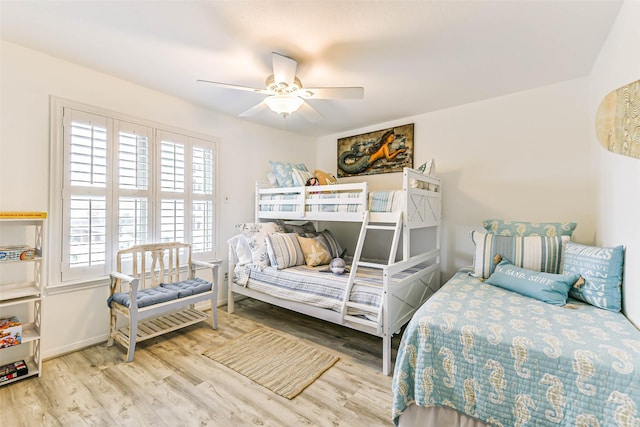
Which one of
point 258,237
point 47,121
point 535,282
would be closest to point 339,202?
point 258,237

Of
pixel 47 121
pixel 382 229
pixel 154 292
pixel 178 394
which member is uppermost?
pixel 47 121

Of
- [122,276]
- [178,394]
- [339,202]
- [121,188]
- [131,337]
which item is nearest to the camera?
[178,394]

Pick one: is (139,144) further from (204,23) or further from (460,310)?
(460,310)

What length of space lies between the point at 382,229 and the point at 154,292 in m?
2.34

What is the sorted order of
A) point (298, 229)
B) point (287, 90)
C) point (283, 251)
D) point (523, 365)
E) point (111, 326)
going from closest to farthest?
point (523, 365), point (287, 90), point (111, 326), point (283, 251), point (298, 229)

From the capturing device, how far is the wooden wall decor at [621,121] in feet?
4.79

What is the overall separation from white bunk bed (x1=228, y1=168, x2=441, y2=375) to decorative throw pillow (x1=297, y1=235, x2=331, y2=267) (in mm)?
313

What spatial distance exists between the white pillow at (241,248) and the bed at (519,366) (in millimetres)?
2203

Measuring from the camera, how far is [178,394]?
1853 mm

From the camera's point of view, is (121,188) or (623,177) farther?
(121,188)

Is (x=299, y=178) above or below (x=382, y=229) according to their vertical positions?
above

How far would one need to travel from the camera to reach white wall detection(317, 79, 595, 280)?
2576 mm

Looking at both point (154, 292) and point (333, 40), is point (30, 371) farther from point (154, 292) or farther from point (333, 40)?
point (333, 40)

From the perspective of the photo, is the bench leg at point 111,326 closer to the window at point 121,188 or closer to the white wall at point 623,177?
the window at point 121,188
